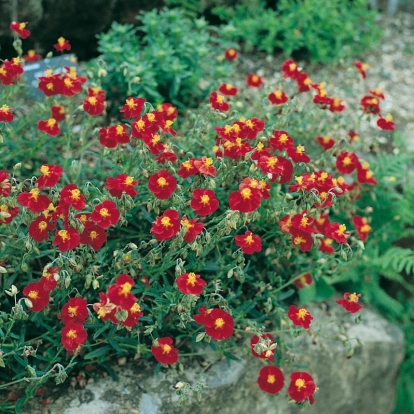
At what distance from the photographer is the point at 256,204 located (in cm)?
234

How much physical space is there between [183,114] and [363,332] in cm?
175

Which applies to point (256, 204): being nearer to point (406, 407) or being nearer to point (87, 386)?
point (87, 386)

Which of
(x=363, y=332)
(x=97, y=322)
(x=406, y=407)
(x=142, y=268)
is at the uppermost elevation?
(x=142, y=268)

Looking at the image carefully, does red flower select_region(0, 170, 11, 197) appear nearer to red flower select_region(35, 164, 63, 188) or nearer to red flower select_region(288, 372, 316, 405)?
red flower select_region(35, 164, 63, 188)

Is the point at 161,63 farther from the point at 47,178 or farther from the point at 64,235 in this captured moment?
the point at 64,235

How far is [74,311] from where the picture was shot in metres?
2.29

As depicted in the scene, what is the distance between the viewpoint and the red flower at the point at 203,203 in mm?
2383

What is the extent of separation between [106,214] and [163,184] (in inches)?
10.1

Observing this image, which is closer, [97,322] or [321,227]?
[97,322]

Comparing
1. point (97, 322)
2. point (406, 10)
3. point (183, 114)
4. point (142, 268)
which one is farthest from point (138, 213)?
point (406, 10)

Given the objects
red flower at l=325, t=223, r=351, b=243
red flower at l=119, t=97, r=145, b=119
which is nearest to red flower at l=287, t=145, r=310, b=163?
red flower at l=325, t=223, r=351, b=243

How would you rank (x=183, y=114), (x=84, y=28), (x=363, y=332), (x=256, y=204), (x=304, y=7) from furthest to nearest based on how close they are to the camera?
1. (x=304, y=7)
2. (x=84, y=28)
3. (x=183, y=114)
4. (x=363, y=332)
5. (x=256, y=204)

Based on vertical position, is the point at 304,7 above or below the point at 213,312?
above

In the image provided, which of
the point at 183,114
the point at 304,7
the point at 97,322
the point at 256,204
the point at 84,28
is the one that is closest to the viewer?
the point at 256,204
